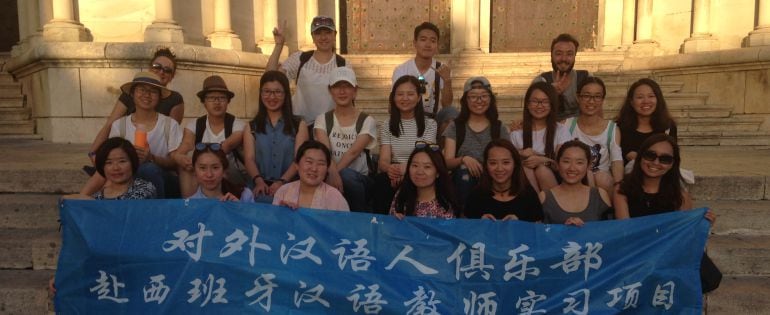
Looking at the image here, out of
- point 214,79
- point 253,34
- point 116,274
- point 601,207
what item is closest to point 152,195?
point 116,274

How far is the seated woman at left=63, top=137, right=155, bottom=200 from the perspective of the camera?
3896mm

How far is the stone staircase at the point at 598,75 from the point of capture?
7.91 m

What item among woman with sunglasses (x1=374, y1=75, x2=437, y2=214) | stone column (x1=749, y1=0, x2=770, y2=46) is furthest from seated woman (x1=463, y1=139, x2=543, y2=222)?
stone column (x1=749, y1=0, x2=770, y2=46)

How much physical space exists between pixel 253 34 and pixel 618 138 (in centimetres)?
686

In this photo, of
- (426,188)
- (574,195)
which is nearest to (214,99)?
(426,188)

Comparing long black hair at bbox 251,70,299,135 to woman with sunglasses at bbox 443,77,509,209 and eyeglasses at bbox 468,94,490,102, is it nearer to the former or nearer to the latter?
woman with sunglasses at bbox 443,77,509,209

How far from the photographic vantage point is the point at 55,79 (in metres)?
7.67

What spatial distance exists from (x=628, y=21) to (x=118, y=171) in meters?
9.11

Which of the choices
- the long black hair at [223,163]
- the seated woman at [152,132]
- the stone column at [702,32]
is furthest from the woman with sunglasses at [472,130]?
the stone column at [702,32]

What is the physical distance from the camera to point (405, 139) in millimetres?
4613

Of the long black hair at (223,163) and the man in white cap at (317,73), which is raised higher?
the man in white cap at (317,73)

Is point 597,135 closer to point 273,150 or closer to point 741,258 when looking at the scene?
point 741,258

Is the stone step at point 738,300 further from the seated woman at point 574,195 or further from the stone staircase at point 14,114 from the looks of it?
the stone staircase at point 14,114

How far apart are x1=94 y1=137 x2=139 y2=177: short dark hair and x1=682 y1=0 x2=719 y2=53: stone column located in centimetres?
865
